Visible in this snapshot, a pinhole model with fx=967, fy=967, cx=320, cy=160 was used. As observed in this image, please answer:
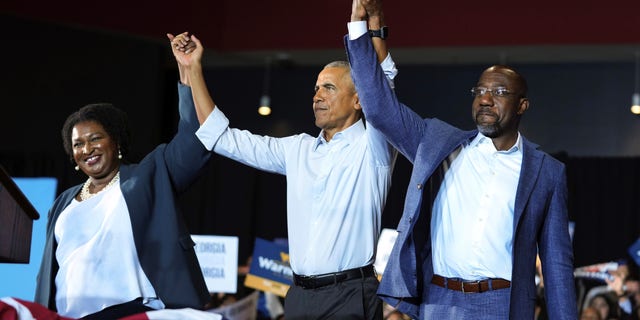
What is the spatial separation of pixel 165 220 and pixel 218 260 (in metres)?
4.26

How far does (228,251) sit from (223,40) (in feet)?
10.5

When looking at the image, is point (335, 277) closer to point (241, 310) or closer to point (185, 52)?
point (185, 52)

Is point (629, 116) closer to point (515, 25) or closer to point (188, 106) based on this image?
point (515, 25)

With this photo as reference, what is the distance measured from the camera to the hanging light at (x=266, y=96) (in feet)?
31.7

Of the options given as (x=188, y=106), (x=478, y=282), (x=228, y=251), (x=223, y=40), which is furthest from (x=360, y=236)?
(x=223, y=40)

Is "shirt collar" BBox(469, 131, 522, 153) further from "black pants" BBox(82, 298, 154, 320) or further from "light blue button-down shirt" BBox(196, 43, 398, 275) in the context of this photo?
"black pants" BBox(82, 298, 154, 320)

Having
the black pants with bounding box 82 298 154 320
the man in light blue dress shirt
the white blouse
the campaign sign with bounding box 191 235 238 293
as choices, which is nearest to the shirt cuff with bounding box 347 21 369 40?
the man in light blue dress shirt

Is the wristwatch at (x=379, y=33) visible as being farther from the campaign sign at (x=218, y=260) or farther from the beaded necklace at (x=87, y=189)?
the campaign sign at (x=218, y=260)

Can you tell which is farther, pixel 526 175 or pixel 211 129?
pixel 211 129

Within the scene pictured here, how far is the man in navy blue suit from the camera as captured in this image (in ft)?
9.59

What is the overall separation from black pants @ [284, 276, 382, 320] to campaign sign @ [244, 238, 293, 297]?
4.29m

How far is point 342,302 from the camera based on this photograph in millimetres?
3139

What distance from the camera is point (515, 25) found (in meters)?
8.98

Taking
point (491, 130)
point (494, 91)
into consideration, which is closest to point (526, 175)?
point (491, 130)
